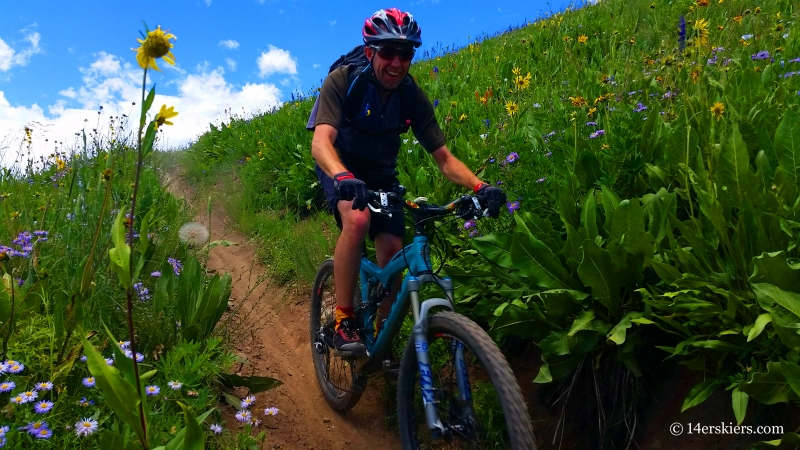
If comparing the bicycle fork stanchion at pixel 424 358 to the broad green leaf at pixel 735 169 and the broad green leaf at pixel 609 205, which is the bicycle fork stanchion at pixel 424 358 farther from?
the broad green leaf at pixel 735 169

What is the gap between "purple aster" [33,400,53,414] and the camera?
2.19 metres

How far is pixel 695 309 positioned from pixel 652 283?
1.14 feet

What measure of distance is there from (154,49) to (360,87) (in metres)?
1.91

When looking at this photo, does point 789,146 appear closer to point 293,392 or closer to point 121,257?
point 121,257

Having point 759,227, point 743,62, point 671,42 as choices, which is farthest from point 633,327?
point 671,42

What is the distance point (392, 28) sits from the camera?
A: 10.1ft

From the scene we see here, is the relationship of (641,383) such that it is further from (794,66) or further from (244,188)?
(244,188)

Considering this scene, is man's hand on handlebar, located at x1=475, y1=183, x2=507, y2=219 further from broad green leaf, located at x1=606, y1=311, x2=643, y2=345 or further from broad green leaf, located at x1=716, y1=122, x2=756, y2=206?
broad green leaf, located at x1=716, y1=122, x2=756, y2=206

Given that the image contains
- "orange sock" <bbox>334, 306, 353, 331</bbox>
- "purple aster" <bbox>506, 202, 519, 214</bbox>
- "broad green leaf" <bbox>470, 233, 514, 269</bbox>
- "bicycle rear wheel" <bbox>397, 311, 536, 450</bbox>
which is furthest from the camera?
"orange sock" <bbox>334, 306, 353, 331</bbox>

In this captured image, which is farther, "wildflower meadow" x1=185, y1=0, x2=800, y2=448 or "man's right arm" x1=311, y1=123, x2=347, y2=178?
"man's right arm" x1=311, y1=123, x2=347, y2=178

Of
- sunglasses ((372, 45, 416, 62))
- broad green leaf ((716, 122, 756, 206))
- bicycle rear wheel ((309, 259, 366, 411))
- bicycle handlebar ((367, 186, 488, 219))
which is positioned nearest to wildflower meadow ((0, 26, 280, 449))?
bicycle rear wheel ((309, 259, 366, 411))

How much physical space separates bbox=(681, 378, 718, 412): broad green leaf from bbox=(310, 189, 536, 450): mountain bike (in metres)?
0.70

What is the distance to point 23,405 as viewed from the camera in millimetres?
2307

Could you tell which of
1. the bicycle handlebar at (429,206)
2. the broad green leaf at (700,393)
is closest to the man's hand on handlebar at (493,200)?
the bicycle handlebar at (429,206)
